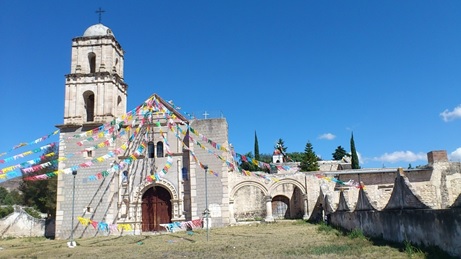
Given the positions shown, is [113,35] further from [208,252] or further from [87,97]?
[208,252]

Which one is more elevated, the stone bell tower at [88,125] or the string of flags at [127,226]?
the stone bell tower at [88,125]

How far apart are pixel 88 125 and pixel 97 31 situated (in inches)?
237

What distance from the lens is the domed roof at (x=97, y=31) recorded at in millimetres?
24047

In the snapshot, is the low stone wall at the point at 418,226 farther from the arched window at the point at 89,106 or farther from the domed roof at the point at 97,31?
the domed roof at the point at 97,31

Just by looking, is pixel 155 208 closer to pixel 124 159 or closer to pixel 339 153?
pixel 124 159

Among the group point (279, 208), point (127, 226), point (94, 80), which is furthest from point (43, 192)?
point (279, 208)

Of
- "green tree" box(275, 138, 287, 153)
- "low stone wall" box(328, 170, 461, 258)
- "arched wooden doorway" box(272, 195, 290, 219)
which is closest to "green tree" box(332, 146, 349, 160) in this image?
"green tree" box(275, 138, 287, 153)

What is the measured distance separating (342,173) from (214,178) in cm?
891

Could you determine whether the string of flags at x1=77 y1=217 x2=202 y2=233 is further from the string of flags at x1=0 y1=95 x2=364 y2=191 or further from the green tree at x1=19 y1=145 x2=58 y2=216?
the green tree at x1=19 y1=145 x2=58 y2=216

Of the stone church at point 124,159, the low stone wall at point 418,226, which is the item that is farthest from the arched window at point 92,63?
the low stone wall at point 418,226

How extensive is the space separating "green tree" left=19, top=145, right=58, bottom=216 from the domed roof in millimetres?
11675

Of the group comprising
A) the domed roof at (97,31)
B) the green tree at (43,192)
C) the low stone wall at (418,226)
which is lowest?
the low stone wall at (418,226)

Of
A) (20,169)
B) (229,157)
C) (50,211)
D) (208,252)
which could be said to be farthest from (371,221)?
(50,211)

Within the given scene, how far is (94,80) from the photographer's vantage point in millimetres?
23188
